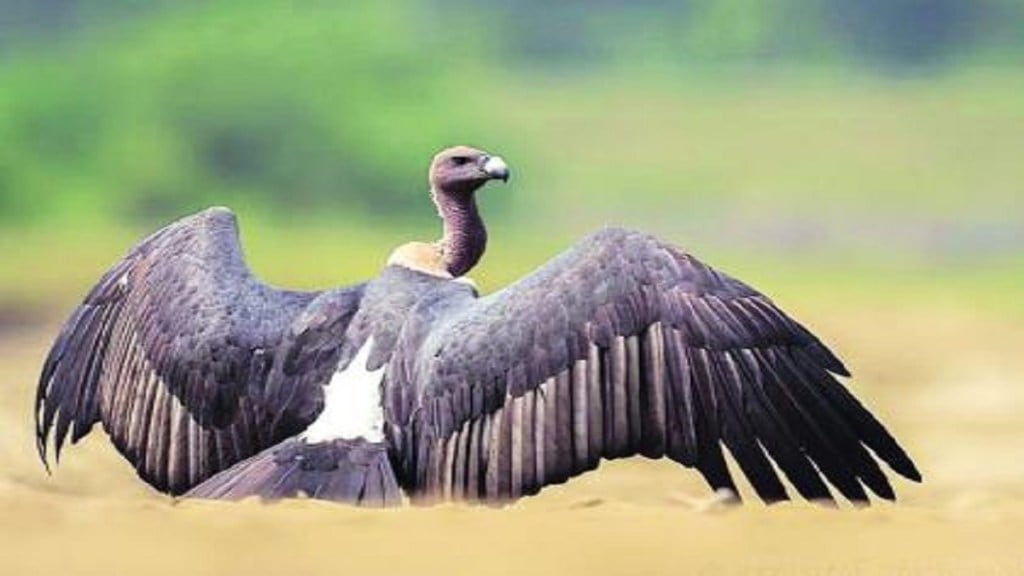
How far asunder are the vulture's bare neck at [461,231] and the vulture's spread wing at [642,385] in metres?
1.15

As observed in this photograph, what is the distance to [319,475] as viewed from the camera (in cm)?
904

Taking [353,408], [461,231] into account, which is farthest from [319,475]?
[461,231]

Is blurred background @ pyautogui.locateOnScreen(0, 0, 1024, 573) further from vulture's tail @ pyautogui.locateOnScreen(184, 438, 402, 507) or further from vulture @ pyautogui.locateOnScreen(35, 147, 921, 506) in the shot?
vulture's tail @ pyautogui.locateOnScreen(184, 438, 402, 507)

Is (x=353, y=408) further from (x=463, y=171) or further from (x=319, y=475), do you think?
(x=463, y=171)

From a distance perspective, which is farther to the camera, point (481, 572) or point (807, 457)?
point (807, 457)

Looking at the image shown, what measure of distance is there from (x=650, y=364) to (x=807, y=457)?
0.56 metres

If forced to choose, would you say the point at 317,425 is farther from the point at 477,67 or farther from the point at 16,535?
the point at 477,67

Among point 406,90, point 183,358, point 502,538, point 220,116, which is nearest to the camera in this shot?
point 502,538

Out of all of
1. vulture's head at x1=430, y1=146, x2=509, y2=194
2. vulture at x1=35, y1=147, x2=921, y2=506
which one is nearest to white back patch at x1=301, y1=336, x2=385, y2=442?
vulture at x1=35, y1=147, x2=921, y2=506

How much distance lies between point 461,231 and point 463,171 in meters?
0.21

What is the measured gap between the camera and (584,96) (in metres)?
34.3

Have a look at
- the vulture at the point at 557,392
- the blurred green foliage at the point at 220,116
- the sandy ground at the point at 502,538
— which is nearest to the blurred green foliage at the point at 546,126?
the blurred green foliage at the point at 220,116

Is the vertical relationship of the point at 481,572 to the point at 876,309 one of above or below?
below

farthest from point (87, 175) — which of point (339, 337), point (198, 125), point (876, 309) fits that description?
point (339, 337)
